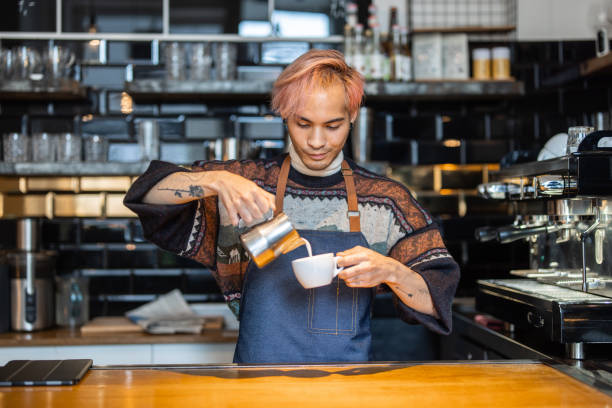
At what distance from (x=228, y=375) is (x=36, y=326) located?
5.45ft

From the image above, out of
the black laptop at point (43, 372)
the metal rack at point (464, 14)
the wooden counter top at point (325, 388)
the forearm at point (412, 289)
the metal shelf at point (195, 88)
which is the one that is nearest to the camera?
the wooden counter top at point (325, 388)

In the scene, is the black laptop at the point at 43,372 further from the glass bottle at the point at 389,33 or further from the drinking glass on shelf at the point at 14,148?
the glass bottle at the point at 389,33

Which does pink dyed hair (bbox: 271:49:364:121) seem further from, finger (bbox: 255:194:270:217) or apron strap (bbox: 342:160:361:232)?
finger (bbox: 255:194:270:217)

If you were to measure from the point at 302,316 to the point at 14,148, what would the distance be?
67.1 inches

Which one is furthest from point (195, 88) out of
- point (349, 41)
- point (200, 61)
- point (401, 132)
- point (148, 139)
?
point (401, 132)

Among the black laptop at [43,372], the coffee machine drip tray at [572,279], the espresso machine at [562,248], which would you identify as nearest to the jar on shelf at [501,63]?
the espresso machine at [562,248]

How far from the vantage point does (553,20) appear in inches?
122

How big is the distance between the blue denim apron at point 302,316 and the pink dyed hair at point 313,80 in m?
0.33

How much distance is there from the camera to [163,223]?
5.30ft

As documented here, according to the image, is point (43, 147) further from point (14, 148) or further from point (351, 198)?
point (351, 198)

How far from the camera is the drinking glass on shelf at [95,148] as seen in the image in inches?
111

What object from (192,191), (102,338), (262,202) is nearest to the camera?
(262,202)

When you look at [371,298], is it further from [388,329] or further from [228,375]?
[388,329]

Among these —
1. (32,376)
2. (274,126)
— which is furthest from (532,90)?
(32,376)
